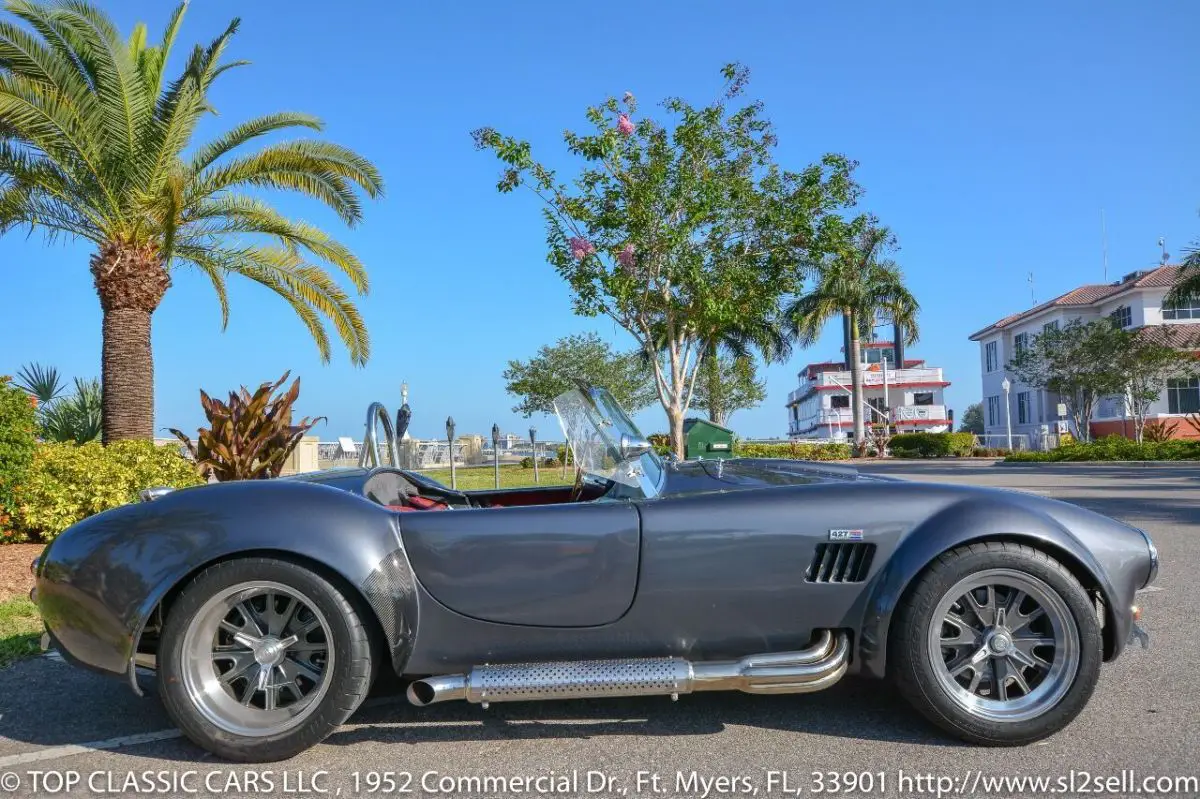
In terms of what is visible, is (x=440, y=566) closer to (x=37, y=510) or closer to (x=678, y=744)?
(x=678, y=744)

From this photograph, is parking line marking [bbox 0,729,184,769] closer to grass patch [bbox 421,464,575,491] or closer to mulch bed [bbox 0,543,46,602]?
mulch bed [bbox 0,543,46,602]

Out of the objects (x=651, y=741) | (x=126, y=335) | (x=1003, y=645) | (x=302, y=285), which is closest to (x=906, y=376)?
(x=302, y=285)

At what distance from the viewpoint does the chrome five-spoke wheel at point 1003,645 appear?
2979 millimetres

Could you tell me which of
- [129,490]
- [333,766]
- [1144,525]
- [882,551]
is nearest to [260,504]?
[333,766]

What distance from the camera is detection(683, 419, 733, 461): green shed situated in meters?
14.7

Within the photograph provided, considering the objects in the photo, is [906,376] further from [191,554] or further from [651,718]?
[191,554]

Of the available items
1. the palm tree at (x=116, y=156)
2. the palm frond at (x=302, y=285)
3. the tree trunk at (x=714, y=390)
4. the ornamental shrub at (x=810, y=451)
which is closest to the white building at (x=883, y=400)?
the tree trunk at (x=714, y=390)

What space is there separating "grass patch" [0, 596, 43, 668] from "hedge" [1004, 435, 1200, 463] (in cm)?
2806

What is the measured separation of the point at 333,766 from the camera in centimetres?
292

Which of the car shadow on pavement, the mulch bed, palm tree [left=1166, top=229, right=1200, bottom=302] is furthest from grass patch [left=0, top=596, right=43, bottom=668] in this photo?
palm tree [left=1166, top=229, right=1200, bottom=302]

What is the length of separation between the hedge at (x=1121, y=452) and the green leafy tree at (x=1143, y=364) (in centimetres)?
303

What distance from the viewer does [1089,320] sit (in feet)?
136

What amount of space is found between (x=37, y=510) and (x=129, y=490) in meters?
0.83

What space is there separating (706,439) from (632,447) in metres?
11.4
